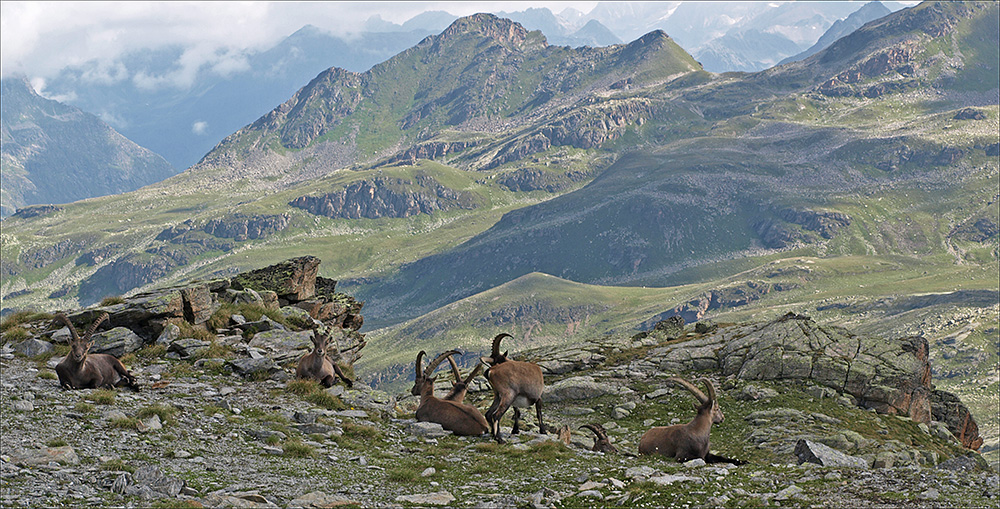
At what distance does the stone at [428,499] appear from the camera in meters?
16.4

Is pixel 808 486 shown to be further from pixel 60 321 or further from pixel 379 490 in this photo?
pixel 60 321

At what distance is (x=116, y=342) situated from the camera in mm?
33906

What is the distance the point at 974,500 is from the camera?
16328 millimetres

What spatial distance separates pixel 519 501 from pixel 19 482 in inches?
457

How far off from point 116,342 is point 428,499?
2500 cm

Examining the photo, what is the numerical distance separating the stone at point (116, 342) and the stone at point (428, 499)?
2355cm

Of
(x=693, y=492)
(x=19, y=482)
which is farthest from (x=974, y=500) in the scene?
(x=19, y=482)

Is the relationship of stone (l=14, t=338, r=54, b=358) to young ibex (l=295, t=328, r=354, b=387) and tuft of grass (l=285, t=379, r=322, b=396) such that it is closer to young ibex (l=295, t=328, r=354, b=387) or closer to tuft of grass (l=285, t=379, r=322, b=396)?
young ibex (l=295, t=328, r=354, b=387)

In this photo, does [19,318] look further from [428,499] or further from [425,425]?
[428,499]

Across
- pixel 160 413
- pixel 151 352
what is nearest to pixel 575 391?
pixel 151 352

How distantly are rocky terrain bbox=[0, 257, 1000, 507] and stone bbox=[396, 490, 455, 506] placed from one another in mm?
75

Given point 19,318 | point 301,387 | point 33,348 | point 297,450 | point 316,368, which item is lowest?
point 297,450

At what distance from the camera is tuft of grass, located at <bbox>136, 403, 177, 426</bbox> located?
74.3 ft

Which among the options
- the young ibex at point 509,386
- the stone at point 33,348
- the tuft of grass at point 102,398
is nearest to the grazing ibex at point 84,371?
the tuft of grass at point 102,398
